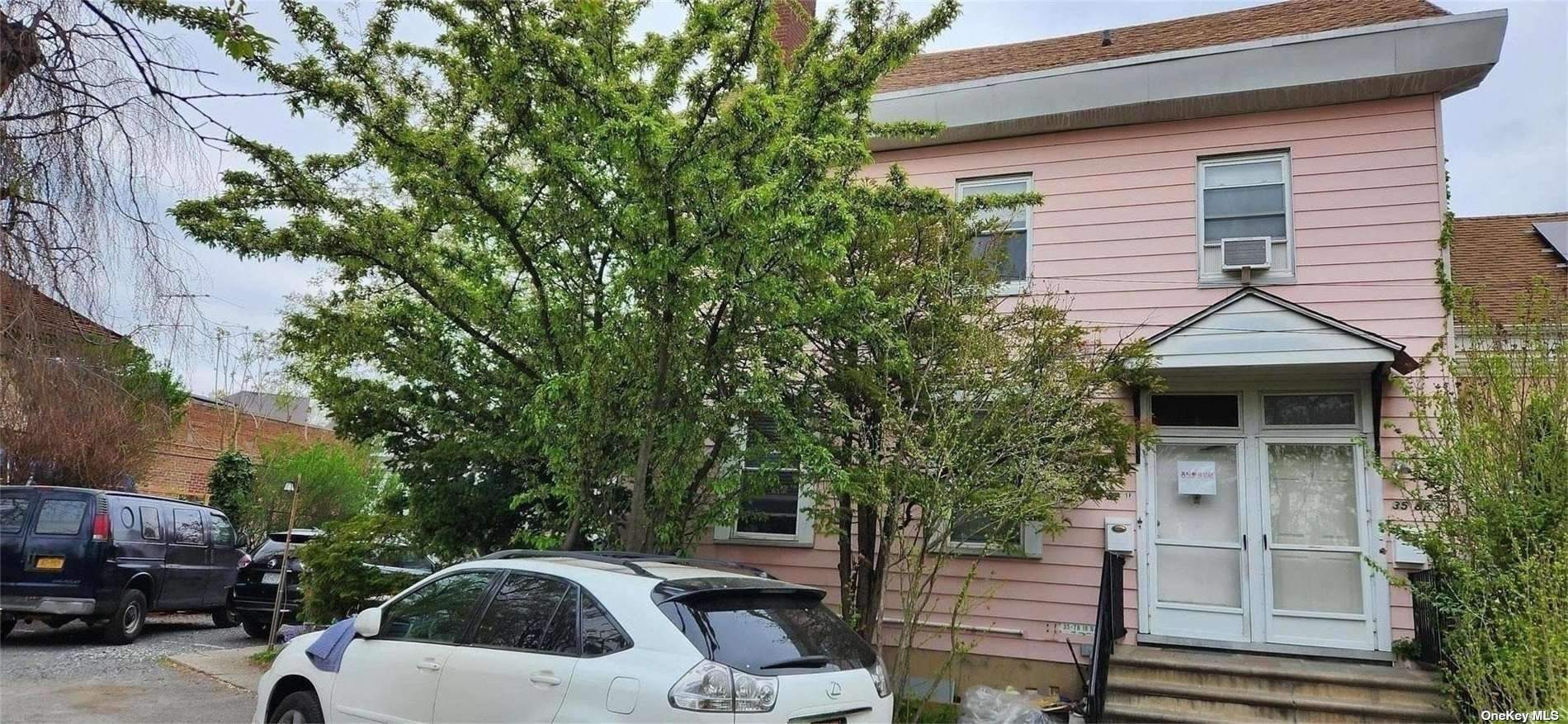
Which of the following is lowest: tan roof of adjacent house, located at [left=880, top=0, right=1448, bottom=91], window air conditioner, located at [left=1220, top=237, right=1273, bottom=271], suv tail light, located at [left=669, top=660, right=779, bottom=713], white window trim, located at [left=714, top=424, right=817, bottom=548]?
suv tail light, located at [left=669, top=660, right=779, bottom=713]

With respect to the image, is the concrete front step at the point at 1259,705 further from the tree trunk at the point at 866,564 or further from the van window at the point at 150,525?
the van window at the point at 150,525

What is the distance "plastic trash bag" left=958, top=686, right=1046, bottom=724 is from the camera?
7633 millimetres

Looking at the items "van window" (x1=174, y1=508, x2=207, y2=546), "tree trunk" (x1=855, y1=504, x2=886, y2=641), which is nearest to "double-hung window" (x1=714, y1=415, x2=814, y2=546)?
"tree trunk" (x1=855, y1=504, x2=886, y2=641)

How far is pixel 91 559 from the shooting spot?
10203 millimetres

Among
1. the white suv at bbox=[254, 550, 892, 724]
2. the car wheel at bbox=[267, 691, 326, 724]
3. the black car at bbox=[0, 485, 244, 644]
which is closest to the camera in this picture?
the white suv at bbox=[254, 550, 892, 724]

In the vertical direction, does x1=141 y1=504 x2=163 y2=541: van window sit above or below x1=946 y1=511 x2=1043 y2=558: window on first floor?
below

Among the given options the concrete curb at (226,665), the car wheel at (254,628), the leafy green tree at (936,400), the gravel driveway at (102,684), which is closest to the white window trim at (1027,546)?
the leafy green tree at (936,400)

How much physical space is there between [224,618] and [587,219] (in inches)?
420

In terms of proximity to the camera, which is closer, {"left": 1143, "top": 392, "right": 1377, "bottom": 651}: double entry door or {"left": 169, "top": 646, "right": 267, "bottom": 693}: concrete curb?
{"left": 1143, "top": 392, "right": 1377, "bottom": 651}: double entry door

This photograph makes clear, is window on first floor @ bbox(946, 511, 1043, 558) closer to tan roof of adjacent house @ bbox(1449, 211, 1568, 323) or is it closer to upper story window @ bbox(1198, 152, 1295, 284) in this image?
upper story window @ bbox(1198, 152, 1295, 284)

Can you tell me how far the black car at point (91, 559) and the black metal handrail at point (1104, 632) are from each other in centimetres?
1067

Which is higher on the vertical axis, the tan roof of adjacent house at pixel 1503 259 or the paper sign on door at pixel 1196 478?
the tan roof of adjacent house at pixel 1503 259

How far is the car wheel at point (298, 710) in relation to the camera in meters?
5.52

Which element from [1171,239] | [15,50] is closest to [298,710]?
[15,50]
